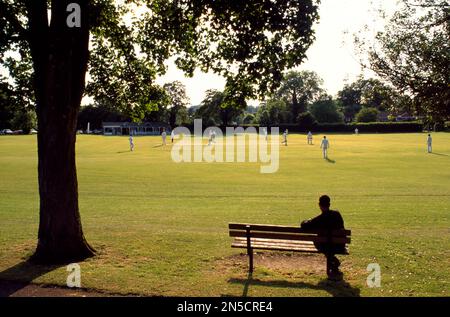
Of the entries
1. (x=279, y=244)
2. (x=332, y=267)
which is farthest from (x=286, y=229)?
(x=332, y=267)

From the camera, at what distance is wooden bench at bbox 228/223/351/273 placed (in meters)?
8.30

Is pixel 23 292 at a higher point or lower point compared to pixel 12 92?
lower

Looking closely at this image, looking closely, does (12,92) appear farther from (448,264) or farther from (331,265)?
(448,264)

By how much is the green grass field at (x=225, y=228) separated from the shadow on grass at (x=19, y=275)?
4 centimetres

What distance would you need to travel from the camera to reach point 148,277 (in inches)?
335

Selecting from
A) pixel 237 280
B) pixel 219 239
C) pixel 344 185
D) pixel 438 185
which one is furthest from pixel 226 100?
pixel 438 185

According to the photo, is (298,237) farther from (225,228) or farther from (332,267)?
(225,228)

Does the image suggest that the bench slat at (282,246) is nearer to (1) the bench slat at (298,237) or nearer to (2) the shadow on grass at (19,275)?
(1) the bench slat at (298,237)

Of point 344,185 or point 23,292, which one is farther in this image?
point 344,185

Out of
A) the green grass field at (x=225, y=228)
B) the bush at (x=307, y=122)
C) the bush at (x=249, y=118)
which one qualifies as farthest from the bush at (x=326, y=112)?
the green grass field at (x=225, y=228)

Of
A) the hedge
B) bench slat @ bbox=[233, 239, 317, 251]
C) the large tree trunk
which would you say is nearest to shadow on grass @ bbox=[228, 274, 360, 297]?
bench slat @ bbox=[233, 239, 317, 251]

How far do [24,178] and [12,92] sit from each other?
16.9 m

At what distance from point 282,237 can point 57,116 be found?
17.3 feet

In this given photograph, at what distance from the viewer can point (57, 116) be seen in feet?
31.0
